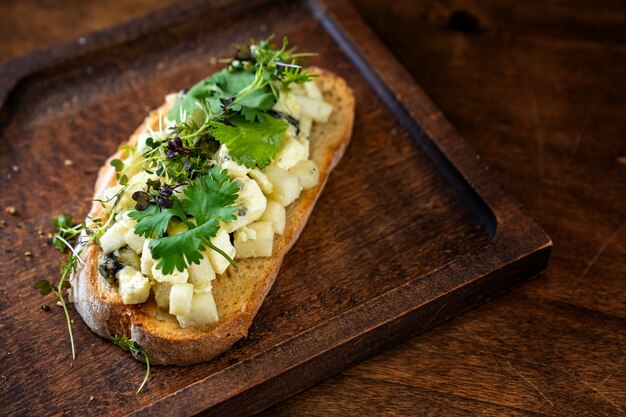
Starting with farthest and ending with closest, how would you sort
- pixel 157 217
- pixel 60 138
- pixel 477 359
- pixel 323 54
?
1. pixel 323 54
2. pixel 60 138
3. pixel 477 359
4. pixel 157 217

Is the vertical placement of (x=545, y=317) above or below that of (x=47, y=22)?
below

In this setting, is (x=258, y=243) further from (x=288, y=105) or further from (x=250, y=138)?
(x=288, y=105)

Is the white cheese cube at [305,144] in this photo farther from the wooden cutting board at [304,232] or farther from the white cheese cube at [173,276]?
the white cheese cube at [173,276]

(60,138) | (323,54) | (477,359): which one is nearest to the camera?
(477,359)

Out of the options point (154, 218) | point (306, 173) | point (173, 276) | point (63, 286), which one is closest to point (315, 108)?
point (306, 173)

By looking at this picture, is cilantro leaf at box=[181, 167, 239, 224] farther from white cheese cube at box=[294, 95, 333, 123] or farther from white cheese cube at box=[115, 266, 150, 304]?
white cheese cube at box=[294, 95, 333, 123]

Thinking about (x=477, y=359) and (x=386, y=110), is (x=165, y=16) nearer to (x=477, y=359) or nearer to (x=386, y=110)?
(x=386, y=110)

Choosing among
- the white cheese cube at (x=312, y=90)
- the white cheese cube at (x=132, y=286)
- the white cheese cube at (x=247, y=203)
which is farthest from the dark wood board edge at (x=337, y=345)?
the white cheese cube at (x=312, y=90)

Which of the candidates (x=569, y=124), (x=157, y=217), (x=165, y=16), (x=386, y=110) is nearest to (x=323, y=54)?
(x=386, y=110)
